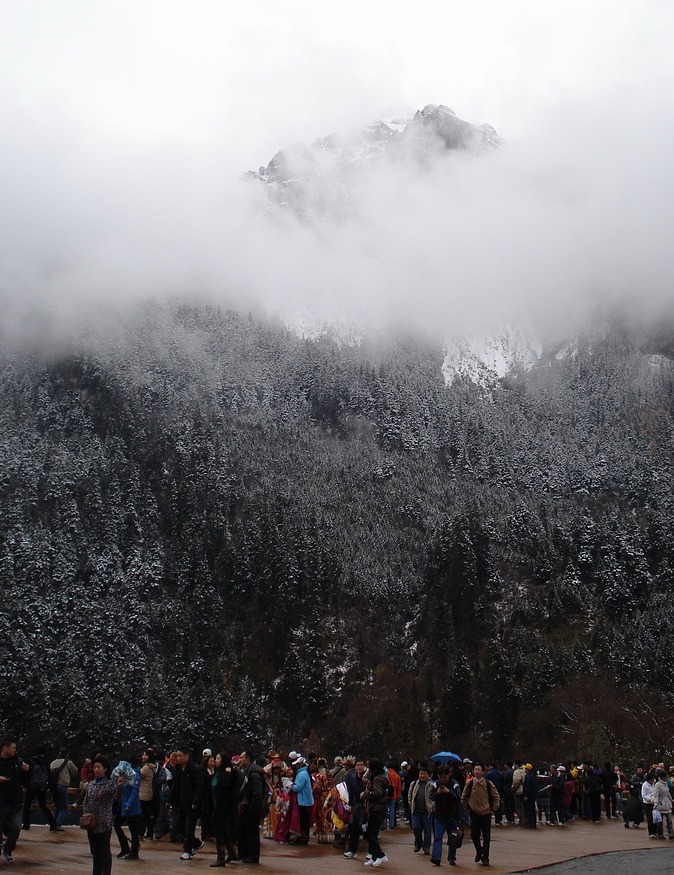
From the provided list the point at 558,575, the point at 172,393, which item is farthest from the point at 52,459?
the point at 558,575

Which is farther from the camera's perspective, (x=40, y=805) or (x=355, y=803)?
(x=40, y=805)

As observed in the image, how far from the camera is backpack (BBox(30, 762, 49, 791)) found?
2275 cm

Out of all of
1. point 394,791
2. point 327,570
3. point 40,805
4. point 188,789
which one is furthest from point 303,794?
point 327,570

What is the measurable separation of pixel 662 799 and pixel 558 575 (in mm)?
102038

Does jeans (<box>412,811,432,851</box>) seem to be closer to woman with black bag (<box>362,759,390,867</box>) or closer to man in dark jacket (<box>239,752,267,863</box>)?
woman with black bag (<box>362,759,390,867</box>)

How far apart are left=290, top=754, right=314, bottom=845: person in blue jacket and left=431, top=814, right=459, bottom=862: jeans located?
3965 millimetres

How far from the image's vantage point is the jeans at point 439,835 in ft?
62.4

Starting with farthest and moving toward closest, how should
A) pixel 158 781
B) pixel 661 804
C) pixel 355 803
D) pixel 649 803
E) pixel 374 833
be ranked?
pixel 649 803 < pixel 661 804 < pixel 158 781 < pixel 355 803 < pixel 374 833

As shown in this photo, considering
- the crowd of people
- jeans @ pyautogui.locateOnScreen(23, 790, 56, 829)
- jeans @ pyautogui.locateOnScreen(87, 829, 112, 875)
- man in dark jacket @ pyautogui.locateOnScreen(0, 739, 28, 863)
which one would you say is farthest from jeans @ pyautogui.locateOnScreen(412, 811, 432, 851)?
man in dark jacket @ pyautogui.locateOnScreen(0, 739, 28, 863)

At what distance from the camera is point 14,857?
54.3 feet

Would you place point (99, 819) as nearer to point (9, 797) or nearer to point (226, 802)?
point (9, 797)

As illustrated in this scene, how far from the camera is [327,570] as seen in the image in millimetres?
132250

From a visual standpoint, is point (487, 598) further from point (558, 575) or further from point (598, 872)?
point (598, 872)

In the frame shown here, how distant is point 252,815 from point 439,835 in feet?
15.4
